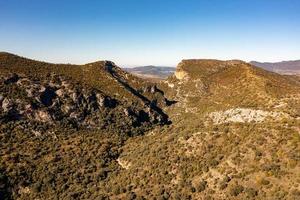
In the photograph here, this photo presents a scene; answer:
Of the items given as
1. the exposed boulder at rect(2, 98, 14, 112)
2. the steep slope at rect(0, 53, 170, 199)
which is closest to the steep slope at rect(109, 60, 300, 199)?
the steep slope at rect(0, 53, 170, 199)

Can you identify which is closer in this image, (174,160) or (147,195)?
(147,195)

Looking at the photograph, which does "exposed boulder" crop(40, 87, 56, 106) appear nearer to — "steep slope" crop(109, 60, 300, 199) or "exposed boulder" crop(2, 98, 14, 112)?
"exposed boulder" crop(2, 98, 14, 112)

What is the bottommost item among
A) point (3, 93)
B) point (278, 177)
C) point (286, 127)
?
point (278, 177)

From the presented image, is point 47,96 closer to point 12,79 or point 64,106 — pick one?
point 64,106

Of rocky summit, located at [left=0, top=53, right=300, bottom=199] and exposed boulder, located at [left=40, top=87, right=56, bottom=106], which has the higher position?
exposed boulder, located at [left=40, top=87, right=56, bottom=106]

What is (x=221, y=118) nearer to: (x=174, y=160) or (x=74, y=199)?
(x=174, y=160)

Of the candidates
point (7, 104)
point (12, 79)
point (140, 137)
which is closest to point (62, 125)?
point (7, 104)

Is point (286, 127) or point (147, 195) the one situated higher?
point (286, 127)

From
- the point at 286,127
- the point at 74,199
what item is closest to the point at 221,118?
the point at 286,127
